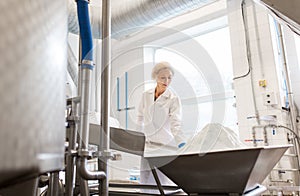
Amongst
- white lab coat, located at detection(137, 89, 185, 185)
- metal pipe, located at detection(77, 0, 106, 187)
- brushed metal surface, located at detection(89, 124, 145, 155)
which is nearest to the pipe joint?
metal pipe, located at detection(77, 0, 106, 187)

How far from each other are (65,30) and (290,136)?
9.03 ft

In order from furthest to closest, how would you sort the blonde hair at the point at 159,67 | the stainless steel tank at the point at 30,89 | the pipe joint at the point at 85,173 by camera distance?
the blonde hair at the point at 159,67, the pipe joint at the point at 85,173, the stainless steel tank at the point at 30,89

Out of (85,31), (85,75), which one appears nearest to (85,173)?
(85,75)

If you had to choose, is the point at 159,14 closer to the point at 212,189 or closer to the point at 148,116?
the point at 148,116

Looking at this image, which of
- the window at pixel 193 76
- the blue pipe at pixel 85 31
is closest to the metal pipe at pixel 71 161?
the blue pipe at pixel 85 31

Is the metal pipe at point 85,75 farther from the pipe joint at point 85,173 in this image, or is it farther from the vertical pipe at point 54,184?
the vertical pipe at point 54,184

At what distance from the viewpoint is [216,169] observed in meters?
0.95

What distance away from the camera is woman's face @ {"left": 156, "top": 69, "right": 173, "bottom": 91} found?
121 centimetres

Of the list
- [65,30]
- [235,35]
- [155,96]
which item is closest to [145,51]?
[155,96]

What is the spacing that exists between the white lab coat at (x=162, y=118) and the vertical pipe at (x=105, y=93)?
324 millimetres

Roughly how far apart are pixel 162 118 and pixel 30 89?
128 cm

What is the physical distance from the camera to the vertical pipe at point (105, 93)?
2.85 feet

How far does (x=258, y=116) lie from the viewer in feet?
9.11

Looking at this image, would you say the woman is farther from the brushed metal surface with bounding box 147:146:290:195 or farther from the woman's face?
the brushed metal surface with bounding box 147:146:290:195
